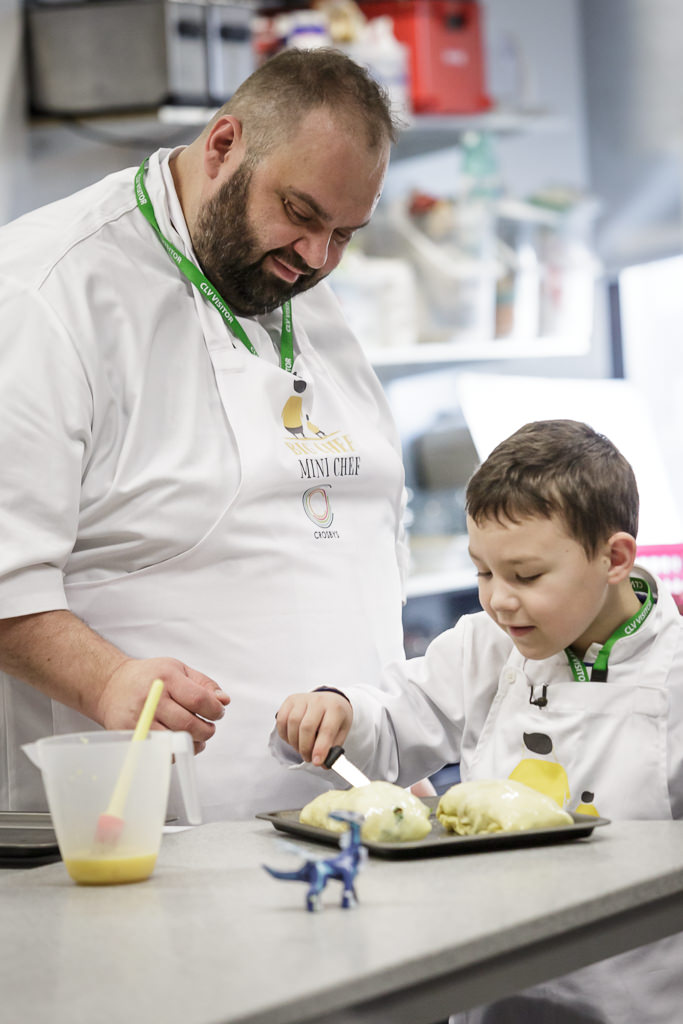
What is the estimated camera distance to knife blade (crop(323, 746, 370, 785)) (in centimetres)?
120

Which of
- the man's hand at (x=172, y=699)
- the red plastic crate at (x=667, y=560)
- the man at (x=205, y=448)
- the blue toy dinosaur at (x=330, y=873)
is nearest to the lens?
the blue toy dinosaur at (x=330, y=873)

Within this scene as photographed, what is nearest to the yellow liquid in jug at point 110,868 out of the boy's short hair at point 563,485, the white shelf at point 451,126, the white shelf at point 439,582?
the boy's short hair at point 563,485

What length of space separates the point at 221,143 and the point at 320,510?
0.51m

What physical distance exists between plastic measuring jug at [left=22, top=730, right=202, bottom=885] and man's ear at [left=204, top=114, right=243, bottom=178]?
0.92 metres

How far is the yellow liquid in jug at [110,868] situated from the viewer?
3.06 ft

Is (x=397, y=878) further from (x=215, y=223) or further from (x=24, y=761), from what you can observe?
(x=215, y=223)

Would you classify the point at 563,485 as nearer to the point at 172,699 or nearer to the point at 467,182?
the point at 172,699

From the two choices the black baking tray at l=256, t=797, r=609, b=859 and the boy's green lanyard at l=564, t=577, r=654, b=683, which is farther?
the boy's green lanyard at l=564, t=577, r=654, b=683

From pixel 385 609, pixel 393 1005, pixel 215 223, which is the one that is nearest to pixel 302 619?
pixel 385 609

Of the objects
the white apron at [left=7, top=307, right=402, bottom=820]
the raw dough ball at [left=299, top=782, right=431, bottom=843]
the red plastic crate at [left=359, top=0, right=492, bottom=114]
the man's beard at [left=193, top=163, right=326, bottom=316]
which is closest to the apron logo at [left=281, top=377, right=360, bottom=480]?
the white apron at [left=7, top=307, right=402, bottom=820]

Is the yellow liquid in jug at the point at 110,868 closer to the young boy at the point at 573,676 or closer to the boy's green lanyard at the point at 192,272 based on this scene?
the young boy at the point at 573,676

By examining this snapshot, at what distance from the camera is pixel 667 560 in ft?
7.59

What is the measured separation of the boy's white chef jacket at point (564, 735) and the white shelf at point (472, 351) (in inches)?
58.9

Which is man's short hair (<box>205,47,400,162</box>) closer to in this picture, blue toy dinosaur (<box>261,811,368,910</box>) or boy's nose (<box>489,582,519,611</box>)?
boy's nose (<box>489,582,519,611</box>)
